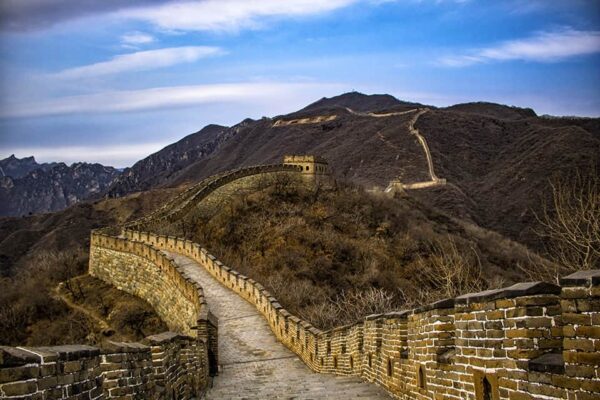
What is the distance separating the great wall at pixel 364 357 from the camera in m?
4.38

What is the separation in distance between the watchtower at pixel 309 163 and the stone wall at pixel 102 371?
45907mm

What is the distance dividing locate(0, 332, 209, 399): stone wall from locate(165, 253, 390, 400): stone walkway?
1567mm

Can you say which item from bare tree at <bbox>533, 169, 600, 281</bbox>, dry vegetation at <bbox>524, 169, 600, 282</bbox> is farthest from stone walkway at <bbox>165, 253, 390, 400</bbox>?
bare tree at <bbox>533, 169, 600, 281</bbox>

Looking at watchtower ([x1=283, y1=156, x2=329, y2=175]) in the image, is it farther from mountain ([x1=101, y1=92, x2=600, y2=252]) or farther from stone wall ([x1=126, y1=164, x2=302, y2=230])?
mountain ([x1=101, y1=92, x2=600, y2=252])

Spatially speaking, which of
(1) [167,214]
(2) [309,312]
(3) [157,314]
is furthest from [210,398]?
(1) [167,214]

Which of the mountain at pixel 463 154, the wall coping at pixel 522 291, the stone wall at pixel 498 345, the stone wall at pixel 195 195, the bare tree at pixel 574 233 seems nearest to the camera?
the stone wall at pixel 498 345

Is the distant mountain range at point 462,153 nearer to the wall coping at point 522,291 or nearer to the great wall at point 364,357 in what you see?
the great wall at point 364,357

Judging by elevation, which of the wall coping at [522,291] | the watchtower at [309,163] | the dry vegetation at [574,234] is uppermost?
the watchtower at [309,163]

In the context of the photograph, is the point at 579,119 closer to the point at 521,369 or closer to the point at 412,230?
the point at 412,230

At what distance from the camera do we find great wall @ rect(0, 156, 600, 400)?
4.38 m

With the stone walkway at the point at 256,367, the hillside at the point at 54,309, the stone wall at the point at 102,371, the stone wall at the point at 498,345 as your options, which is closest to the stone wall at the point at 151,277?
the hillside at the point at 54,309

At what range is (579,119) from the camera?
10725 centimetres

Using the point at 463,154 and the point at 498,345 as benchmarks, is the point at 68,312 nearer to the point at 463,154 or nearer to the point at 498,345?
the point at 498,345

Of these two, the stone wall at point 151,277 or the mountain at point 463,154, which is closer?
the stone wall at point 151,277
